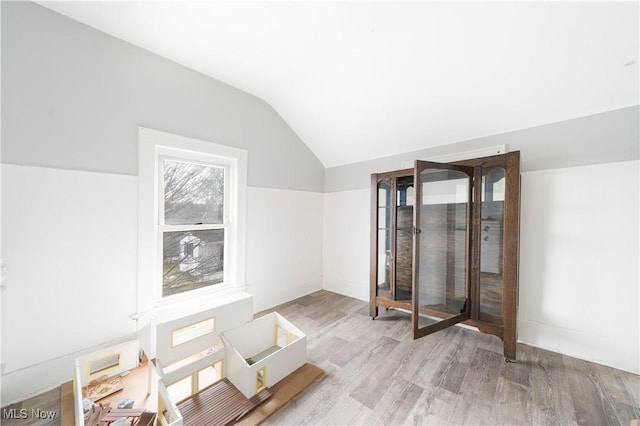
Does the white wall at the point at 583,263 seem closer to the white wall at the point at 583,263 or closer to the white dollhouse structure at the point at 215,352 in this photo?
the white wall at the point at 583,263

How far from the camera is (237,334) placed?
175 centimetres

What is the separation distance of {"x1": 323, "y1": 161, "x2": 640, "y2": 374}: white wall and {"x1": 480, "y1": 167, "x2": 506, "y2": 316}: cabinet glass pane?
0.29 meters

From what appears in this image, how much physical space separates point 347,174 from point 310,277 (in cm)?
157

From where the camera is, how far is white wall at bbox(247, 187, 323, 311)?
8.53 ft

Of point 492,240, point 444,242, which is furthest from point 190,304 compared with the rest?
point 492,240

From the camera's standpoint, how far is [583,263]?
1.79 m

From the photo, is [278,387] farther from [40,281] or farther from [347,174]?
[347,174]

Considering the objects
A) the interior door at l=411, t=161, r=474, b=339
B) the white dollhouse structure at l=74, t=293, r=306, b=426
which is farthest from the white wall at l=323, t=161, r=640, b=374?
the white dollhouse structure at l=74, t=293, r=306, b=426

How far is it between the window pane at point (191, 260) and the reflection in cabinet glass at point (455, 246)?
1.68 metres

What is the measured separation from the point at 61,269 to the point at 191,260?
2.76ft

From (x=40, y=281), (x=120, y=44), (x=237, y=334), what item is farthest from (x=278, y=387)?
(x=120, y=44)

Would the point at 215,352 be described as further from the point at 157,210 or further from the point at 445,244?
the point at 445,244

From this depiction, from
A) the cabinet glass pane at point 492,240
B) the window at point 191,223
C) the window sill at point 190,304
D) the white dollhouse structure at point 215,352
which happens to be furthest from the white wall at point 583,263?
the window at point 191,223

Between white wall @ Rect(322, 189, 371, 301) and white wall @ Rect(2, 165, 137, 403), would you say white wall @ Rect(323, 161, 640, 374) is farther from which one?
white wall @ Rect(2, 165, 137, 403)
